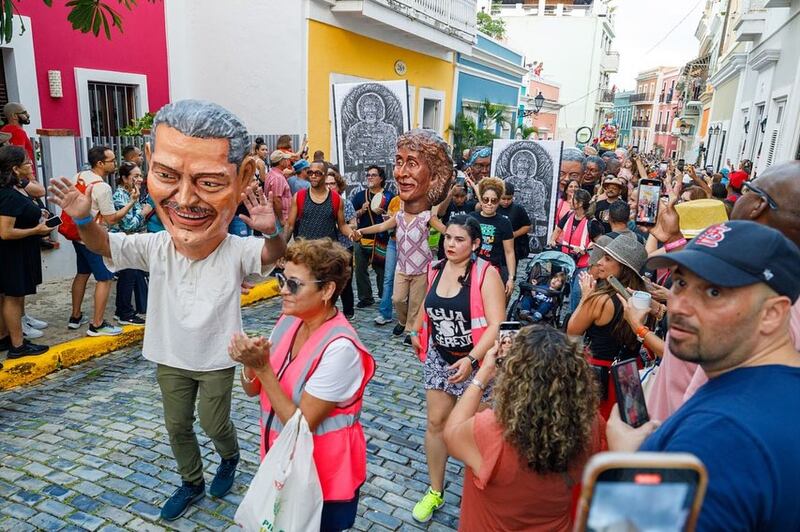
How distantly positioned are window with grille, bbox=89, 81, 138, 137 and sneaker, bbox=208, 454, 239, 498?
7392 mm

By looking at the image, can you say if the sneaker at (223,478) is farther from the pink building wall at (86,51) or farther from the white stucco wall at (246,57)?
the white stucco wall at (246,57)

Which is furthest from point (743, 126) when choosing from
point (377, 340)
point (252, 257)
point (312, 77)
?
point (252, 257)

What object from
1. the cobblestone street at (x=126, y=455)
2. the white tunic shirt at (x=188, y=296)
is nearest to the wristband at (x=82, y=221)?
the white tunic shirt at (x=188, y=296)

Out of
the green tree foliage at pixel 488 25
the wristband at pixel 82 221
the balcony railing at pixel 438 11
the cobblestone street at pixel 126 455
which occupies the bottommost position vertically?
the cobblestone street at pixel 126 455

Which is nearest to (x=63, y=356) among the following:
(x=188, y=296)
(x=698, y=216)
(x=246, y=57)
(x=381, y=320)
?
(x=188, y=296)

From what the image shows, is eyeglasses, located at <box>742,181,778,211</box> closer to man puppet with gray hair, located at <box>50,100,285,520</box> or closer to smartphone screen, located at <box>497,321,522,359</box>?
smartphone screen, located at <box>497,321,522,359</box>

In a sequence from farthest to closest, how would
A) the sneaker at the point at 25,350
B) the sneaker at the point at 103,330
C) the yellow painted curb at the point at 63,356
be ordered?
the sneaker at the point at 103,330 < the sneaker at the point at 25,350 < the yellow painted curb at the point at 63,356

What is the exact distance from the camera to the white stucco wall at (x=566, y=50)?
4047 cm

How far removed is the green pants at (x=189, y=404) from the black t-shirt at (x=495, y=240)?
312cm

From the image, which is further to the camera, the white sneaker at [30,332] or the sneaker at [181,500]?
the white sneaker at [30,332]

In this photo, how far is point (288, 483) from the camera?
7.34 feet

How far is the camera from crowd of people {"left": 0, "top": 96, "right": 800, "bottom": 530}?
1388 millimetres

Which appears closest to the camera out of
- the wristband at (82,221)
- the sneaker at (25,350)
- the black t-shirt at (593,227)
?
the wristband at (82,221)

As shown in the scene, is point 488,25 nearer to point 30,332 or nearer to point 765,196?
point 30,332
